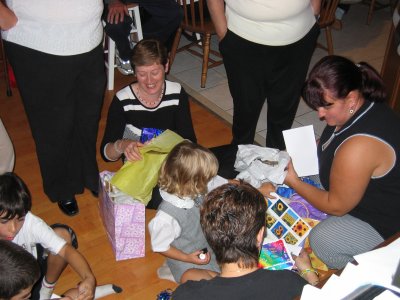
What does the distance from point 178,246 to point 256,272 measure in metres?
0.69

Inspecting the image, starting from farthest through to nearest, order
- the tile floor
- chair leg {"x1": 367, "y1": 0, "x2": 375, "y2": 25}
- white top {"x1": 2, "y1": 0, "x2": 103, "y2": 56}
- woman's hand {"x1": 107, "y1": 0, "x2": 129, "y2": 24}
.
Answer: chair leg {"x1": 367, "y1": 0, "x2": 375, "y2": 25}
the tile floor
woman's hand {"x1": 107, "y1": 0, "x2": 129, "y2": 24}
white top {"x1": 2, "y1": 0, "x2": 103, "y2": 56}

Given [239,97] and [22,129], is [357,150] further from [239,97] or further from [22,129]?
[22,129]

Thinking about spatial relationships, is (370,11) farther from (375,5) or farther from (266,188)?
(266,188)

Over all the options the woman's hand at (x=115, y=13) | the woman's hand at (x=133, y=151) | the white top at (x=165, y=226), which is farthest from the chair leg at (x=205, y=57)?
Answer: the white top at (x=165, y=226)

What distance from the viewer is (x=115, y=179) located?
1867mm

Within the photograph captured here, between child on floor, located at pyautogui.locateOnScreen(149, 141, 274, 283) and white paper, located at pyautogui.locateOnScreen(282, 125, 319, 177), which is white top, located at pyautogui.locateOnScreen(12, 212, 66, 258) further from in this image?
white paper, located at pyautogui.locateOnScreen(282, 125, 319, 177)

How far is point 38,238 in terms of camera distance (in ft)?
5.54

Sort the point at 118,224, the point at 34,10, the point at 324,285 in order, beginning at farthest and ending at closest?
the point at 118,224, the point at 34,10, the point at 324,285

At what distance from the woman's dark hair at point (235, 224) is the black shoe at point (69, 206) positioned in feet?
3.99

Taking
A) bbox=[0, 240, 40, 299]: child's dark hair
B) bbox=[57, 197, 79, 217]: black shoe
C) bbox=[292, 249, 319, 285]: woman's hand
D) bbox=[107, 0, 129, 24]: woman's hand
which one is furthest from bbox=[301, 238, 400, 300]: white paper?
bbox=[107, 0, 129, 24]: woman's hand

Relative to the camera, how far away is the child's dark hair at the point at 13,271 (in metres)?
1.28

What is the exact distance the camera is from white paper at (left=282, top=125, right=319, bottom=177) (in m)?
1.94

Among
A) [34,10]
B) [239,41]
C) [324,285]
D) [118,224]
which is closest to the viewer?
[324,285]

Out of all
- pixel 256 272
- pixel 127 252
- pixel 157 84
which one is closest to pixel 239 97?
pixel 157 84
